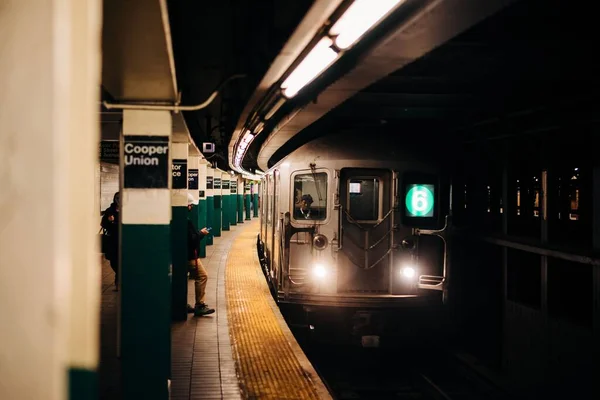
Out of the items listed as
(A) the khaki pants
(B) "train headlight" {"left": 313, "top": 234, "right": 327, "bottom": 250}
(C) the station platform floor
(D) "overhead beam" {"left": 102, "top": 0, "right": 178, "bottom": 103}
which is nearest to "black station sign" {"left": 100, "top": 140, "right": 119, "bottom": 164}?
(A) the khaki pants

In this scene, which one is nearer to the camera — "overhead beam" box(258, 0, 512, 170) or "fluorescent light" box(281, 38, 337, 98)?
"overhead beam" box(258, 0, 512, 170)

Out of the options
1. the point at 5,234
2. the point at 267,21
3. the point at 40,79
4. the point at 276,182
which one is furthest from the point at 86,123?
the point at 276,182

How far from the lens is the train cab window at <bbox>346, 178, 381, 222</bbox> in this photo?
25.9 feet

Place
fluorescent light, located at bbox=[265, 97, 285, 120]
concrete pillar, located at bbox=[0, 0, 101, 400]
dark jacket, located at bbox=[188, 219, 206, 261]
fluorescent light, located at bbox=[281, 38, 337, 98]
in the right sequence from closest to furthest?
concrete pillar, located at bbox=[0, 0, 101, 400], fluorescent light, located at bbox=[281, 38, 337, 98], fluorescent light, located at bbox=[265, 97, 285, 120], dark jacket, located at bbox=[188, 219, 206, 261]

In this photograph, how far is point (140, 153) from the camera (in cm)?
478

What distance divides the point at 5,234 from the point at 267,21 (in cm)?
648

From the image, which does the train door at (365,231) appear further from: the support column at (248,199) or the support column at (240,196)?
the support column at (248,199)

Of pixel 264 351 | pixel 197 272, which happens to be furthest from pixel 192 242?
pixel 264 351

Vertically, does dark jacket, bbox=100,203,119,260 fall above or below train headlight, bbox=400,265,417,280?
above

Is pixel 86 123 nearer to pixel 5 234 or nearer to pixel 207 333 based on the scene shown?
pixel 5 234

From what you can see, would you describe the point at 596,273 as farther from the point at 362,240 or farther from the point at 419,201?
the point at 362,240

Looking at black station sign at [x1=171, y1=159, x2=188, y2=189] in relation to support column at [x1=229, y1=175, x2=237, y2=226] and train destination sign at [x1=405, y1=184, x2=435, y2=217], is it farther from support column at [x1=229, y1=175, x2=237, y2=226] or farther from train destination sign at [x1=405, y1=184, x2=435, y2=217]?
support column at [x1=229, y1=175, x2=237, y2=226]

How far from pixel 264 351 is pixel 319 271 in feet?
4.69

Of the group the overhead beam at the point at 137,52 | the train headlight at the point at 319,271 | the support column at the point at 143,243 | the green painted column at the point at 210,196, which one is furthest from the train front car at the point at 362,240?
the green painted column at the point at 210,196
